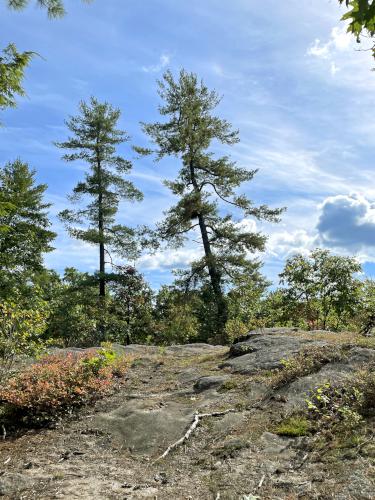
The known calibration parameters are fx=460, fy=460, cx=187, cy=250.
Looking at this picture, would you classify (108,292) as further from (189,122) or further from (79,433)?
(79,433)

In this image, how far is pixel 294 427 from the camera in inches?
221

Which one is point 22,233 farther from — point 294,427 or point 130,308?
point 294,427

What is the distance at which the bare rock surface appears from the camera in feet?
14.7

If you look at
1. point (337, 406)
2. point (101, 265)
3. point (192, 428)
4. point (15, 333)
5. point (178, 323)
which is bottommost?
point (192, 428)

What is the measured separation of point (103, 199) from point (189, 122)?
6.50 m

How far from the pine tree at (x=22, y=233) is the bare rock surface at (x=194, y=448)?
17.3 meters

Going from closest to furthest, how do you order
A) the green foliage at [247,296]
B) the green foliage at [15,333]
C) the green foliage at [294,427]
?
the green foliage at [294,427], the green foliage at [15,333], the green foliage at [247,296]

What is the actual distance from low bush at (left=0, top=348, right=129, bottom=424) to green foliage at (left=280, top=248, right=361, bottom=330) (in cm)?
1009

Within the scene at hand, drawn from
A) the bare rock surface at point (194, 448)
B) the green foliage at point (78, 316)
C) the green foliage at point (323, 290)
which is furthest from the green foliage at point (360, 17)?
the green foliage at point (78, 316)

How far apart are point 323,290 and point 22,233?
17.8 meters

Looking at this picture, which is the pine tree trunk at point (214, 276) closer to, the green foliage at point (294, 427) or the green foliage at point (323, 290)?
the green foliage at point (323, 290)

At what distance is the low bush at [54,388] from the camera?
7.43m

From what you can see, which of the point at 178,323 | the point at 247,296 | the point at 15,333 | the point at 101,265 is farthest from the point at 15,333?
the point at 101,265

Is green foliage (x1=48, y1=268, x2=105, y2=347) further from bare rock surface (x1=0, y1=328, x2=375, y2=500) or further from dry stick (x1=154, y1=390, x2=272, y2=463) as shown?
dry stick (x1=154, y1=390, x2=272, y2=463)
